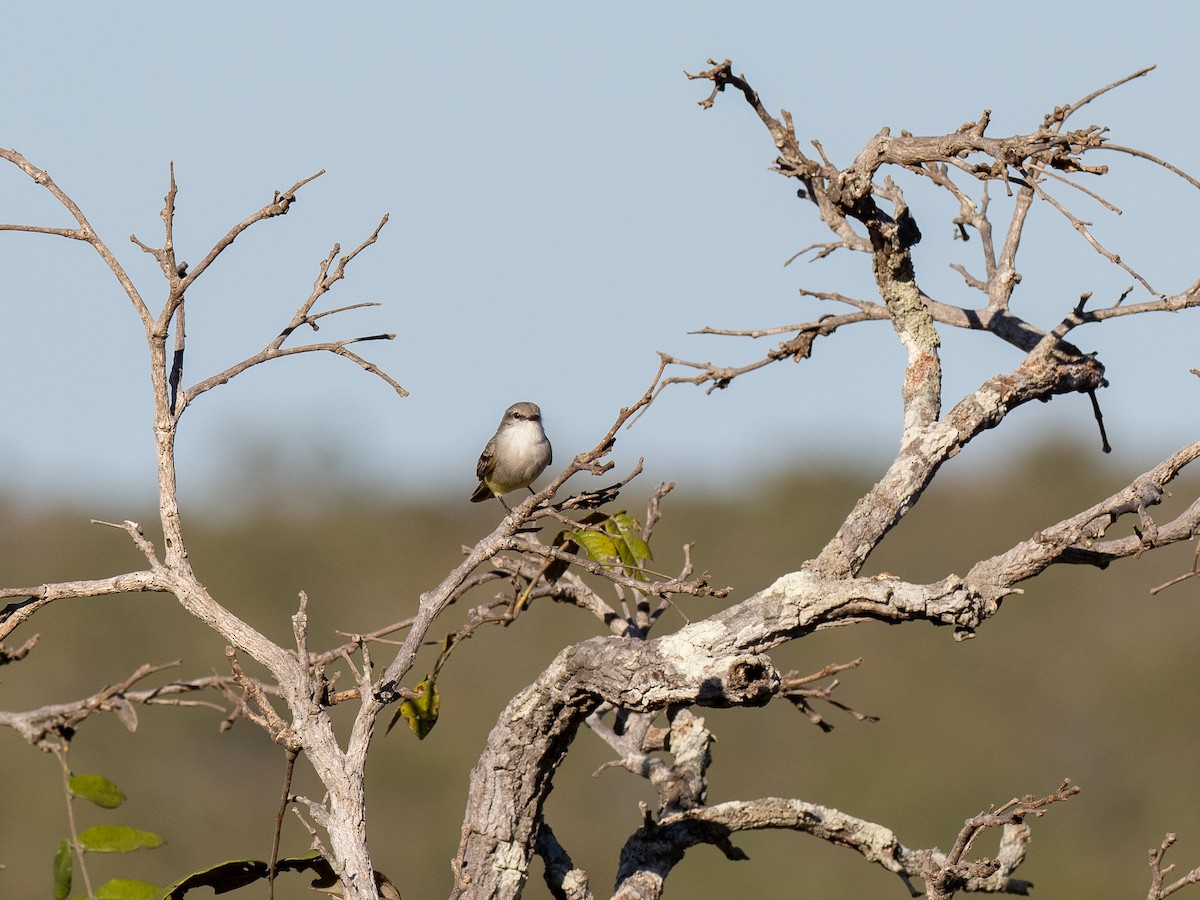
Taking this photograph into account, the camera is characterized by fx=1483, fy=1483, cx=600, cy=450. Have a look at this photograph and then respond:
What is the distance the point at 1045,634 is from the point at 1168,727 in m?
4.52

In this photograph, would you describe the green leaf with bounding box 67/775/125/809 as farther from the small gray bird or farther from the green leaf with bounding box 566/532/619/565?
the small gray bird

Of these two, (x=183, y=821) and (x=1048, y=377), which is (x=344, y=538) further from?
(x=1048, y=377)

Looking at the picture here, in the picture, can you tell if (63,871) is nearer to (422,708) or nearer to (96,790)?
(96,790)

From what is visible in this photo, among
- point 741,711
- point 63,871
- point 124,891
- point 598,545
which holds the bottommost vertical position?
point 124,891

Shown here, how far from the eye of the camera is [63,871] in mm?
4746

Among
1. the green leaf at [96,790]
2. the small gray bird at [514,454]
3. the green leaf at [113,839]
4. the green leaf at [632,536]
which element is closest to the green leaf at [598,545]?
the green leaf at [632,536]

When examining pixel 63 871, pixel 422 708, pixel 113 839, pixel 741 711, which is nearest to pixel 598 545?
pixel 422 708

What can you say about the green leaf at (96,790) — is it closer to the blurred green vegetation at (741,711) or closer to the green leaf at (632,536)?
the green leaf at (632,536)

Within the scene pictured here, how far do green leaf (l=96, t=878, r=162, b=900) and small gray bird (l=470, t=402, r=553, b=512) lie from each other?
3803mm

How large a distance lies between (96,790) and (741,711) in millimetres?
30799

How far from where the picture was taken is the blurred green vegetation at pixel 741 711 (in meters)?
32.2

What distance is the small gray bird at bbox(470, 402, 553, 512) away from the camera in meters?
8.19

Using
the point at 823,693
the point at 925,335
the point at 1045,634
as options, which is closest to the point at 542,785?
the point at 823,693

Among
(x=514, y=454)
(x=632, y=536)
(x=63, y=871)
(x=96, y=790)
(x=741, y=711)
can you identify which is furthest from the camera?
(x=741, y=711)
